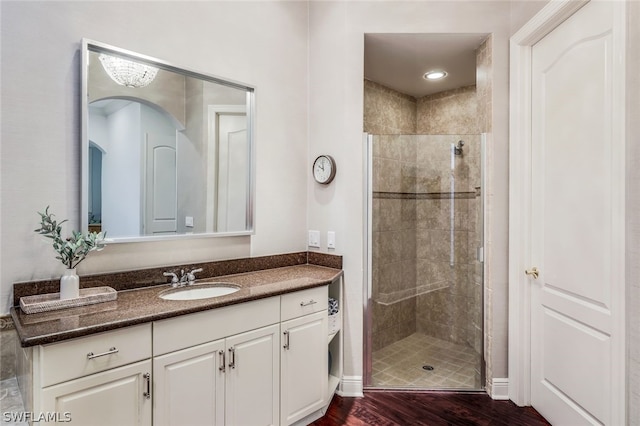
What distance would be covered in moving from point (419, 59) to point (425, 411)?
105 inches

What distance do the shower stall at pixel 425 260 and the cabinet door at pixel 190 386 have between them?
1.23 metres

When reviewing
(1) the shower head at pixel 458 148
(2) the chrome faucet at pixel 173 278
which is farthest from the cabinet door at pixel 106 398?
(1) the shower head at pixel 458 148

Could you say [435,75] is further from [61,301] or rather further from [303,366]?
[61,301]

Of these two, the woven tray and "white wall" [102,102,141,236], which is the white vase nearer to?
the woven tray

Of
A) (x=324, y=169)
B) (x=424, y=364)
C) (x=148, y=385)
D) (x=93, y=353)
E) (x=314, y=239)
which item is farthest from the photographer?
(x=424, y=364)

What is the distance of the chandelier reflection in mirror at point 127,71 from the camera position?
70.6 inches

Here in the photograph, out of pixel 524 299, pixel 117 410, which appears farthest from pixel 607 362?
pixel 117 410

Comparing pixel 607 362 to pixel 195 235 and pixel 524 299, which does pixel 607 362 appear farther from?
pixel 195 235

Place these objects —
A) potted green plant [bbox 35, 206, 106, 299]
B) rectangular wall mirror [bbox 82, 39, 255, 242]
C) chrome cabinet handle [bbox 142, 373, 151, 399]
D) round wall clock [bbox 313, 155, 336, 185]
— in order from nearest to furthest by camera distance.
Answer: chrome cabinet handle [bbox 142, 373, 151, 399]
potted green plant [bbox 35, 206, 106, 299]
rectangular wall mirror [bbox 82, 39, 255, 242]
round wall clock [bbox 313, 155, 336, 185]

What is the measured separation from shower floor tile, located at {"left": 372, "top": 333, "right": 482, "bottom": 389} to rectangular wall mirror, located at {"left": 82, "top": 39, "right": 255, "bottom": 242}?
5.16 ft

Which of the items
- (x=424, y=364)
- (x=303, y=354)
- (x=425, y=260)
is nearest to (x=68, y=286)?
(x=303, y=354)

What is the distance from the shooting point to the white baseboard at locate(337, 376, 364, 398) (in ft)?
8.04

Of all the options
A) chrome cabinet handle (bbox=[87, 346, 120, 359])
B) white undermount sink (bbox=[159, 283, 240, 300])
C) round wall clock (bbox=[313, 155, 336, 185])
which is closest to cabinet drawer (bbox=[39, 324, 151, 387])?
chrome cabinet handle (bbox=[87, 346, 120, 359])

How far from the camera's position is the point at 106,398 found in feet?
4.34
